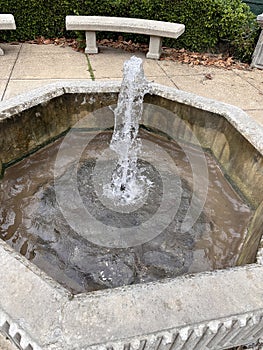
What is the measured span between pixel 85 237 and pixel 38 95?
154 cm

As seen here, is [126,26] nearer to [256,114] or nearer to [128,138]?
[128,138]

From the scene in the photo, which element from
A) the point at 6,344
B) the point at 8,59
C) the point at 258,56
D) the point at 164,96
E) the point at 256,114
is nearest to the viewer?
the point at 6,344

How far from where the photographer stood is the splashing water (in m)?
3.00

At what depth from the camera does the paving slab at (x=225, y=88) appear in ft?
13.6

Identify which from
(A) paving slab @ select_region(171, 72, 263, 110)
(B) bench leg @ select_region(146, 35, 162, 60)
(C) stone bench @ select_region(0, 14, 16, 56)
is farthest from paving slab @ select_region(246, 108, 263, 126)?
(C) stone bench @ select_region(0, 14, 16, 56)

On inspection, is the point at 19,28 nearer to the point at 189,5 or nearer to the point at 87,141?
the point at 189,5

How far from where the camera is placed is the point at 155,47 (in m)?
5.29

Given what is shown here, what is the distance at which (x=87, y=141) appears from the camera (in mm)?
3463

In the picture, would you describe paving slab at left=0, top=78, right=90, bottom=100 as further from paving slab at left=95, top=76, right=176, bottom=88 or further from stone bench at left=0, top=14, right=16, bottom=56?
stone bench at left=0, top=14, right=16, bottom=56

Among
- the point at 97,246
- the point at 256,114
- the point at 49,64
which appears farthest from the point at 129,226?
the point at 49,64

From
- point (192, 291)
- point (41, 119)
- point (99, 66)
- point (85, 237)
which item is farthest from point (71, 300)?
point (99, 66)

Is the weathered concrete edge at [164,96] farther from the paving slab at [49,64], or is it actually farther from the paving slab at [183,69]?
the paving slab at [183,69]

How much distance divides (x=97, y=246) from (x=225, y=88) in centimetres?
336

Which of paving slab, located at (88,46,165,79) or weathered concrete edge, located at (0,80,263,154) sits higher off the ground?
weathered concrete edge, located at (0,80,263,154)
